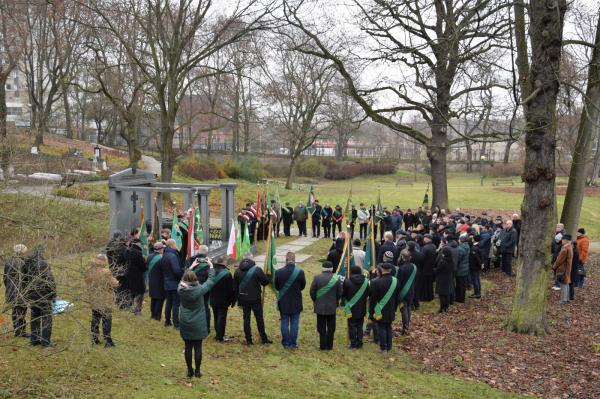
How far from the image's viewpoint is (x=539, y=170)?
1028 cm

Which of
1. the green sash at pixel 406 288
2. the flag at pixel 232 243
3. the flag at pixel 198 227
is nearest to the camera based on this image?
the green sash at pixel 406 288

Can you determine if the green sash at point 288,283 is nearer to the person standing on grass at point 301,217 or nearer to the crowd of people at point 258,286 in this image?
the crowd of people at point 258,286

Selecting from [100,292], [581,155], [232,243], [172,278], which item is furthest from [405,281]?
[581,155]

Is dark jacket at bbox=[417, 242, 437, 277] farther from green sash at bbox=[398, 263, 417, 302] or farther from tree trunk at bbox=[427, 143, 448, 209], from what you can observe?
tree trunk at bbox=[427, 143, 448, 209]

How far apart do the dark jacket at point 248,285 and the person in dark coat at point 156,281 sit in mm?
1587

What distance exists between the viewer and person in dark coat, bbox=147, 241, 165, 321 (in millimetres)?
9930

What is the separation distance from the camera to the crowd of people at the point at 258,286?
6.96 meters

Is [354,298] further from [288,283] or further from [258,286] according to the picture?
[258,286]

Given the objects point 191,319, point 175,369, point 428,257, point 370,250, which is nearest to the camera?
point 191,319

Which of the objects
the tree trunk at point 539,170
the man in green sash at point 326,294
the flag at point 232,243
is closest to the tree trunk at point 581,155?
the tree trunk at point 539,170

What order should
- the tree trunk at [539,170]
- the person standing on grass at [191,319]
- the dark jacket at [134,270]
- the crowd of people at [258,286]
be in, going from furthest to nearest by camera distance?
the dark jacket at [134,270], the tree trunk at [539,170], the person standing on grass at [191,319], the crowd of people at [258,286]

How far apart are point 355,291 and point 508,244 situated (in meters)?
8.09

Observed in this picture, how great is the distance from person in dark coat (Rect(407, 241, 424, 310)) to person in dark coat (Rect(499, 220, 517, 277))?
166 inches

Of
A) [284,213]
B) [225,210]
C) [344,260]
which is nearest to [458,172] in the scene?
[284,213]
